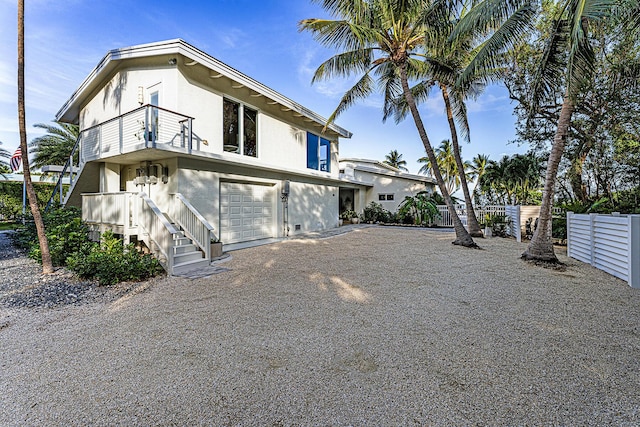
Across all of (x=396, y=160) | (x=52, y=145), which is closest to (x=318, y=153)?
(x=52, y=145)

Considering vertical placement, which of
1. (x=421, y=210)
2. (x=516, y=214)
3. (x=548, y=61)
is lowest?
(x=516, y=214)

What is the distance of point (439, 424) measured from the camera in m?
1.89

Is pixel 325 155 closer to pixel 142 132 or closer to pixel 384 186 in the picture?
pixel 384 186

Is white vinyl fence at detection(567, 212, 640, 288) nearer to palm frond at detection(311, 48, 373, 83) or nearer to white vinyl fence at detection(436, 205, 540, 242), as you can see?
white vinyl fence at detection(436, 205, 540, 242)

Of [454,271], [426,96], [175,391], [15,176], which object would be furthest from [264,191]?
[15,176]

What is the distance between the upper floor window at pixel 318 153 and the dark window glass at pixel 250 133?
3.36 meters

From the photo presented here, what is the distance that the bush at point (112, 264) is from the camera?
16.9 ft

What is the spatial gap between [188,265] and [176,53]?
566cm

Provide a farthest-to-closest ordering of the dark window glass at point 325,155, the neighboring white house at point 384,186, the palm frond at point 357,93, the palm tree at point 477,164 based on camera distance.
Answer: the palm tree at point 477,164 < the neighboring white house at point 384,186 < the dark window glass at point 325,155 < the palm frond at point 357,93

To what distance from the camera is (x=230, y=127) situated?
9406 millimetres

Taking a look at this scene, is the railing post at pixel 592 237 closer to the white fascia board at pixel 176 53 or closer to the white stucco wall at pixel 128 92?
the white fascia board at pixel 176 53

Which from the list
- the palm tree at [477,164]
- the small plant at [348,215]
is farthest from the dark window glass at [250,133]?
the palm tree at [477,164]

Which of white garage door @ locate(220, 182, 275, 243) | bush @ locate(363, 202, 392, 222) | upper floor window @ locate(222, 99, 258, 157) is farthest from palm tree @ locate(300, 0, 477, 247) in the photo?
bush @ locate(363, 202, 392, 222)

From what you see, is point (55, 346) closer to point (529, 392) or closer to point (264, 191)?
point (529, 392)
